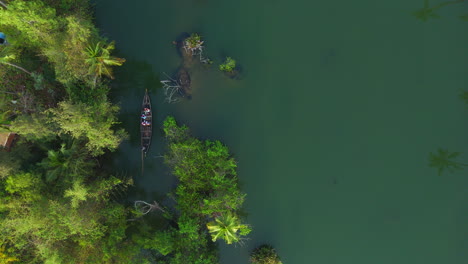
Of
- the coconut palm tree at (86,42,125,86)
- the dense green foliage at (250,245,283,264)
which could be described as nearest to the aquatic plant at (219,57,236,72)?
the coconut palm tree at (86,42,125,86)

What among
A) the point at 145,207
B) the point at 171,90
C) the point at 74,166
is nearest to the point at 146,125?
the point at 171,90

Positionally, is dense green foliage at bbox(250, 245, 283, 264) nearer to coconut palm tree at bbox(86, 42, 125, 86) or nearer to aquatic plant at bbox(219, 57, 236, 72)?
aquatic plant at bbox(219, 57, 236, 72)

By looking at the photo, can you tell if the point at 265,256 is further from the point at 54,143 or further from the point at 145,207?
the point at 54,143

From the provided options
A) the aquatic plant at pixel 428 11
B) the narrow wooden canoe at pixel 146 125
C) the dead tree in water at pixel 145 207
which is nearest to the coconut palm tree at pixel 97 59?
the narrow wooden canoe at pixel 146 125

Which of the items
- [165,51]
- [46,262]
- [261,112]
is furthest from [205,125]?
[46,262]

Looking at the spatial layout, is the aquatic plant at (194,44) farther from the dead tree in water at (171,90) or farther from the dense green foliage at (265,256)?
the dense green foliage at (265,256)
